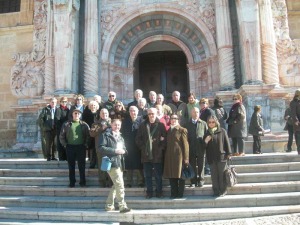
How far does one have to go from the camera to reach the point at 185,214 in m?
6.20

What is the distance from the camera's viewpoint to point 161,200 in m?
6.59

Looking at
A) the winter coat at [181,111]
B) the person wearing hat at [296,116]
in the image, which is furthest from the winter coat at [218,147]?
the person wearing hat at [296,116]

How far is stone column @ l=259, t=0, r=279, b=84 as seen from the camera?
11945 millimetres

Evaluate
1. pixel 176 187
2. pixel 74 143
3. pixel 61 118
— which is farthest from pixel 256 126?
pixel 61 118

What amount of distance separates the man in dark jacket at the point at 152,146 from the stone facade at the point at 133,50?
18.4ft

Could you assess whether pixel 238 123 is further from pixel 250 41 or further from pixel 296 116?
pixel 250 41

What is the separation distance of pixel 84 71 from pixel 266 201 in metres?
8.80

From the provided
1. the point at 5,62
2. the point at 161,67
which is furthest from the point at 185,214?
the point at 5,62

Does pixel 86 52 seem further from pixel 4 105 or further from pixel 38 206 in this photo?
pixel 38 206

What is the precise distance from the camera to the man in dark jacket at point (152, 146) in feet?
22.0

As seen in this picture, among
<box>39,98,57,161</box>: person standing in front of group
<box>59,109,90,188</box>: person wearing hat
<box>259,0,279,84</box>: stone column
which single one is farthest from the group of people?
<box>259,0,279,84</box>: stone column

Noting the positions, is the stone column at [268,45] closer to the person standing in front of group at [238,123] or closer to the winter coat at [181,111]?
the person standing in front of group at [238,123]

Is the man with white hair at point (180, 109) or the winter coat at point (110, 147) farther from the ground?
the man with white hair at point (180, 109)

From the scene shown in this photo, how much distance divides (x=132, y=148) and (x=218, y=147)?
1.82 m
